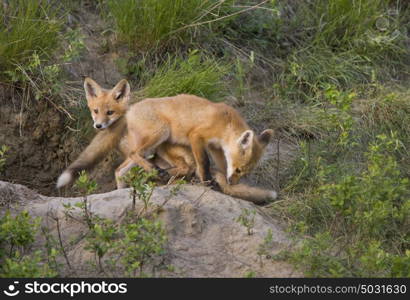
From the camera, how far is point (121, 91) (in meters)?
7.62

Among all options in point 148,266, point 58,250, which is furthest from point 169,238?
point 58,250

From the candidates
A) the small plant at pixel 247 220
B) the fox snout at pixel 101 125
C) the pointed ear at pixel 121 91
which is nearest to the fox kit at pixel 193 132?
the fox snout at pixel 101 125

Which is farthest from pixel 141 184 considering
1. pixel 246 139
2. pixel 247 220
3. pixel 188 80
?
pixel 188 80

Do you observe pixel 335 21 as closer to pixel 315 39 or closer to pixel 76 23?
pixel 315 39

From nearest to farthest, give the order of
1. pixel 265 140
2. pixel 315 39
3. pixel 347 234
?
1. pixel 347 234
2. pixel 265 140
3. pixel 315 39

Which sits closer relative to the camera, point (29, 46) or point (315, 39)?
point (29, 46)

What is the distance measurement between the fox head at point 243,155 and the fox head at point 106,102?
124cm

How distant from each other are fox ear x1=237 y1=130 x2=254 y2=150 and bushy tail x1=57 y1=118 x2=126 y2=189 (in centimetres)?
126

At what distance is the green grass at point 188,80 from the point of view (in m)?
7.96

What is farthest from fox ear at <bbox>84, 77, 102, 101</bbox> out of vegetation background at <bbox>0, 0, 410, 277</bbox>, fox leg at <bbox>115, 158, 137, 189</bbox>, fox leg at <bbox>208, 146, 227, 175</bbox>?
fox leg at <bbox>208, 146, 227, 175</bbox>

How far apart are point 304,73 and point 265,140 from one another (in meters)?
2.12

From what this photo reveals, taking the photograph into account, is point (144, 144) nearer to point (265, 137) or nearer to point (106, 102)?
point (106, 102)

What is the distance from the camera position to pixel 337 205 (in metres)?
6.01

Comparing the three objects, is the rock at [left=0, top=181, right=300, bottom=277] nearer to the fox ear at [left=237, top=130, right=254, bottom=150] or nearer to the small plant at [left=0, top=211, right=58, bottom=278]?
the small plant at [left=0, top=211, right=58, bottom=278]
